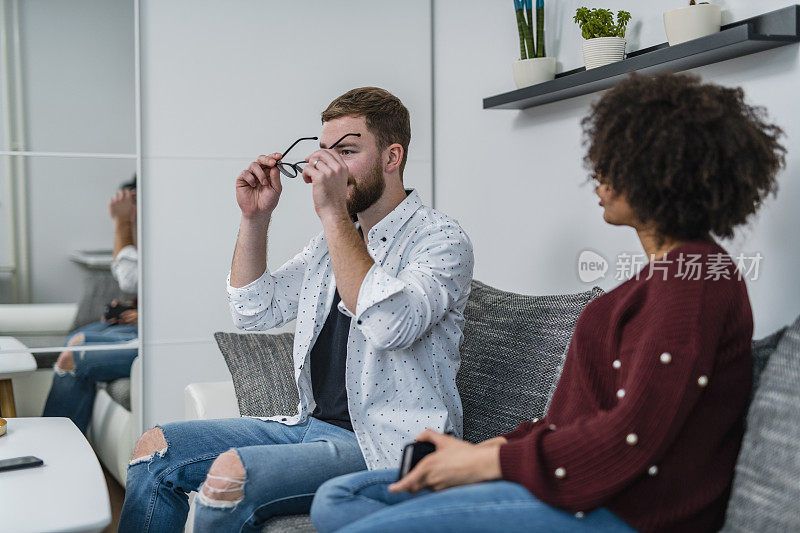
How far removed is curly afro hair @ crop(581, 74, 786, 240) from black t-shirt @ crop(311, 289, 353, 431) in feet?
2.88

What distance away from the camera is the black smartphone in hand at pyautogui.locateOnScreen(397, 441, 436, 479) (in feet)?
4.44

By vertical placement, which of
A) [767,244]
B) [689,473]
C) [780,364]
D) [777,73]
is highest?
[777,73]

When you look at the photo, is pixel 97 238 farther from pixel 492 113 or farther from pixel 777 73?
pixel 777 73

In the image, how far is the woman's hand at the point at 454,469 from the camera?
125 cm

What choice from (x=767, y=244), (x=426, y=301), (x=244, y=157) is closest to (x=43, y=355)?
(x=244, y=157)

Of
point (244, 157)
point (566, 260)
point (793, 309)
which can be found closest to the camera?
point (793, 309)

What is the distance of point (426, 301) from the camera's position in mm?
1727

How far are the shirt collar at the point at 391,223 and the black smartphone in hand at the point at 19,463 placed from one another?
0.89 metres

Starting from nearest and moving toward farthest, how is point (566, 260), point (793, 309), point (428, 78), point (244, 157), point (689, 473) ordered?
point (689, 473)
point (793, 309)
point (566, 260)
point (244, 157)
point (428, 78)

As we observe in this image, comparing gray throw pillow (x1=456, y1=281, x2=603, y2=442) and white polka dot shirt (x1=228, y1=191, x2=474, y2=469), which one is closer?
white polka dot shirt (x1=228, y1=191, x2=474, y2=469)

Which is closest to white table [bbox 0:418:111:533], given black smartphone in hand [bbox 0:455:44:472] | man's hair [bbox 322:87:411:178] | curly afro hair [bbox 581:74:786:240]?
black smartphone in hand [bbox 0:455:44:472]

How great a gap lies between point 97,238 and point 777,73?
222cm

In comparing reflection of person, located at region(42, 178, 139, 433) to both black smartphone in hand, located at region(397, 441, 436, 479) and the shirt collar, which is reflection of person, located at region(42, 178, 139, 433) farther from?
black smartphone in hand, located at region(397, 441, 436, 479)

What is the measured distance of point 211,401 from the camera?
7.93 ft
